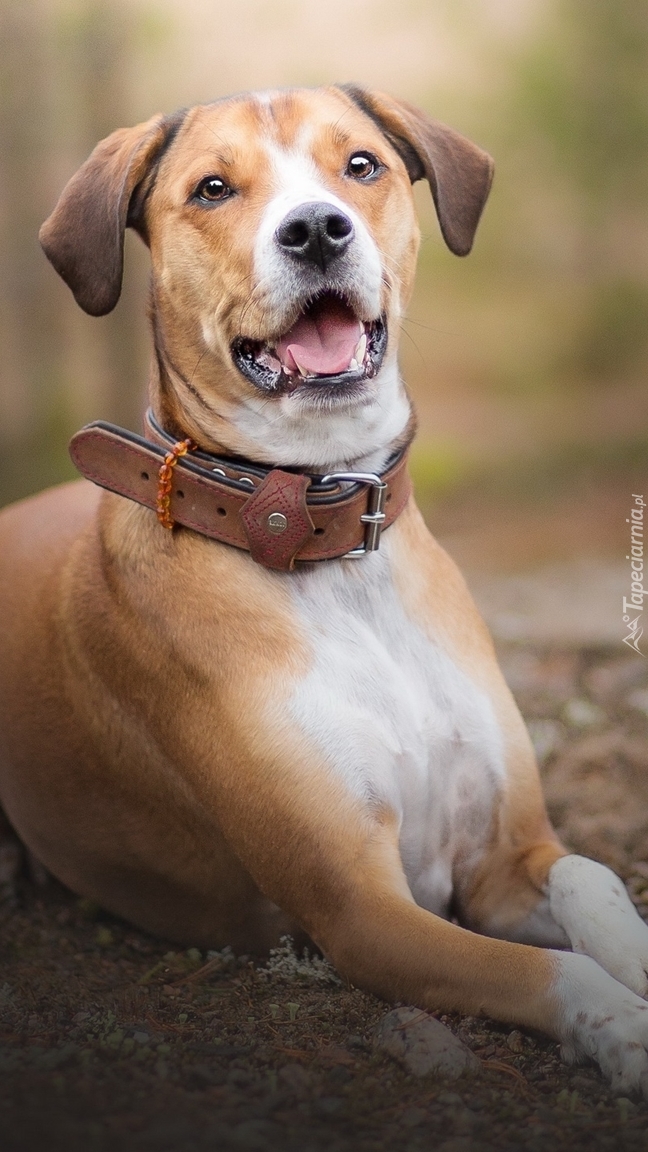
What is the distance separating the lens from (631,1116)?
236 cm

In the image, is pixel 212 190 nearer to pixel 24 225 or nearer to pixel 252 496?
pixel 252 496

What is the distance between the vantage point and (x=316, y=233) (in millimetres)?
2820

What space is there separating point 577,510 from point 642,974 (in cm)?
626

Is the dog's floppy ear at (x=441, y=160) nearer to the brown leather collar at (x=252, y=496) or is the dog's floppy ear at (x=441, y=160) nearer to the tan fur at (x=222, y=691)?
the tan fur at (x=222, y=691)

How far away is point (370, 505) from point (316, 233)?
629 millimetres

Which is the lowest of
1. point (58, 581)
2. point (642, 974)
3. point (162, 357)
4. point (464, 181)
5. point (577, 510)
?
point (577, 510)

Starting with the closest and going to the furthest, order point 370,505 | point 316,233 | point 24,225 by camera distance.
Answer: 1. point 316,233
2. point 370,505
3. point 24,225

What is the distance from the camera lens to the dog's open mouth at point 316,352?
295cm

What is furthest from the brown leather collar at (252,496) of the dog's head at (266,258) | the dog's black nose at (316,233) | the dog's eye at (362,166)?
the dog's eye at (362,166)

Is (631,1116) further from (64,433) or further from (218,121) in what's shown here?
(64,433)

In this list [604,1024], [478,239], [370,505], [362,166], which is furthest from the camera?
[478,239]

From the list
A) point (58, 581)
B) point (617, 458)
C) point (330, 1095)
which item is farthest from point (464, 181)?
point (617, 458)

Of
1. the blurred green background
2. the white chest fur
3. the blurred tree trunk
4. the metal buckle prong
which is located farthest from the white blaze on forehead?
the blurred tree trunk

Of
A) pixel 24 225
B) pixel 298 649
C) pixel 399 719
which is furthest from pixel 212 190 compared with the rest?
pixel 24 225
